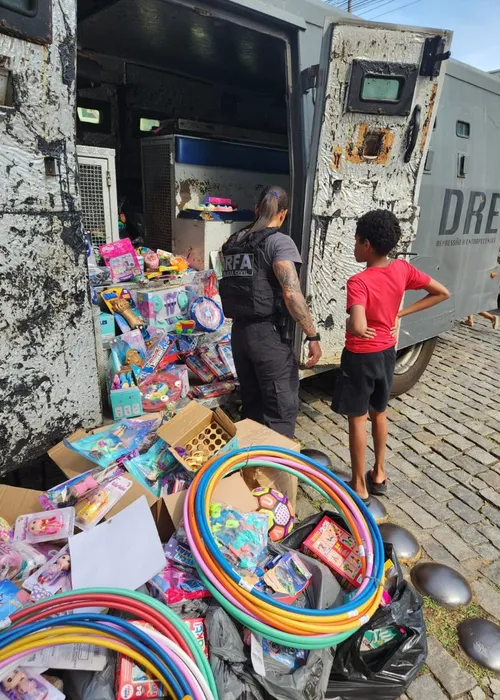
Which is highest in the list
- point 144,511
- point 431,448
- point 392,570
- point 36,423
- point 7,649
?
point 36,423

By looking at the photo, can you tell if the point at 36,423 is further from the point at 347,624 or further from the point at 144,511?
the point at 347,624

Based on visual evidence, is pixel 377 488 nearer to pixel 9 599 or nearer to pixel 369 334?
pixel 369 334

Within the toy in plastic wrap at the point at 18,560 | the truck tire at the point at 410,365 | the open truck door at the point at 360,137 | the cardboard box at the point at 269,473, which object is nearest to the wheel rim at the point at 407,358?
the truck tire at the point at 410,365

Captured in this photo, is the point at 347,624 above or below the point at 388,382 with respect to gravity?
below

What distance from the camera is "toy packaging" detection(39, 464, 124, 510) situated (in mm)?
2141

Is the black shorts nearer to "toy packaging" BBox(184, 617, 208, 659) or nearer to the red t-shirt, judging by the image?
the red t-shirt

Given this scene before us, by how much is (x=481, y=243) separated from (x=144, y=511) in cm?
433

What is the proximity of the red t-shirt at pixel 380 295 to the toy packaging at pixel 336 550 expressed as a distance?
1.04 meters

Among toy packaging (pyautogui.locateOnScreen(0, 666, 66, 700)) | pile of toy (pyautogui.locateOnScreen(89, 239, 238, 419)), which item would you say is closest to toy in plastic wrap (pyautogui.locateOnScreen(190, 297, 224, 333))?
pile of toy (pyautogui.locateOnScreen(89, 239, 238, 419))

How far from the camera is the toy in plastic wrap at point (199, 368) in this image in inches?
134

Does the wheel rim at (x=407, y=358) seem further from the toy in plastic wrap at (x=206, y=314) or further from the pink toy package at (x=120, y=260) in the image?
the pink toy package at (x=120, y=260)

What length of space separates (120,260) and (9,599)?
8.55 feet

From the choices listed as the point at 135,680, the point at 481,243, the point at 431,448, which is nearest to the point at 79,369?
the point at 135,680

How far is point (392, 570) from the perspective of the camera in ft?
6.83
